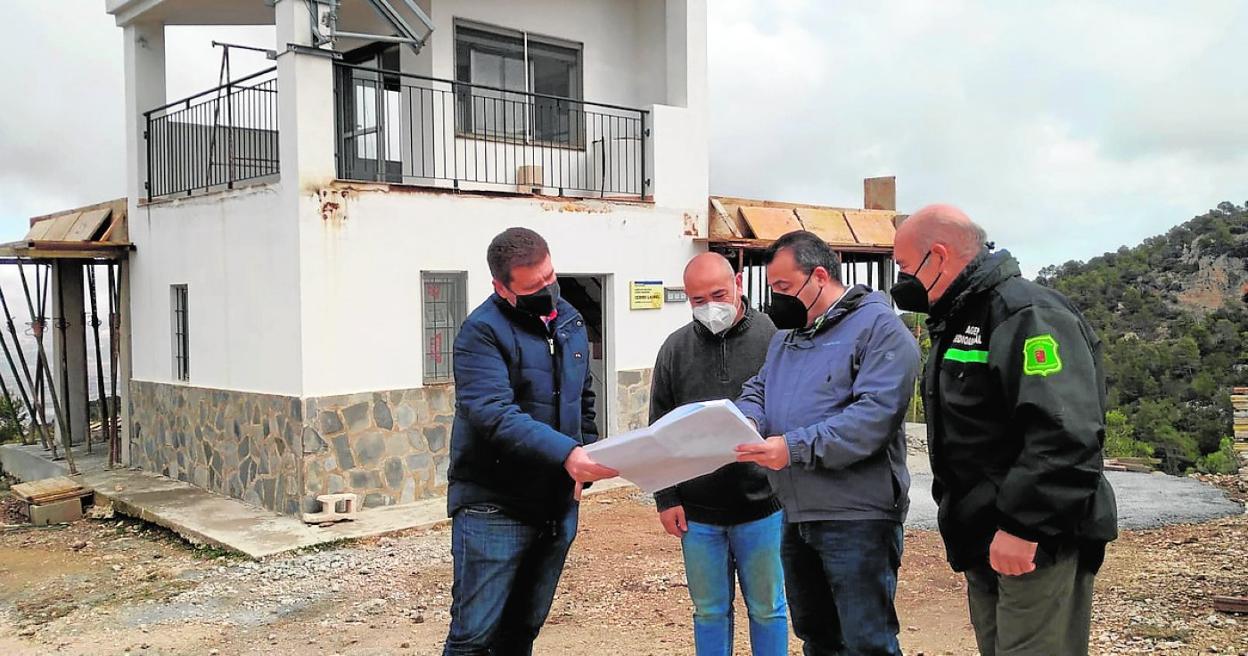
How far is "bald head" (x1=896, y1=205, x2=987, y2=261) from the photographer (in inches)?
111

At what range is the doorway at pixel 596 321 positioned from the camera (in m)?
10.3

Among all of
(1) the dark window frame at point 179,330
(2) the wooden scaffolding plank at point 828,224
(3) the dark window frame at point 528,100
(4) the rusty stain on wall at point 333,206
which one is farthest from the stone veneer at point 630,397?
(1) the dark window frame at point 179,330

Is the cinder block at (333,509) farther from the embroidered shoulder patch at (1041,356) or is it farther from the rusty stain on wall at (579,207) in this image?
the embroidered shoulder patch at (1041,356)

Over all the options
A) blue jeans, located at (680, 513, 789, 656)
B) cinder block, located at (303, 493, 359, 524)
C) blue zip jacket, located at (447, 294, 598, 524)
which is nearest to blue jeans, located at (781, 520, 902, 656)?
blue jeans, located at (680, 513, 789, 656)

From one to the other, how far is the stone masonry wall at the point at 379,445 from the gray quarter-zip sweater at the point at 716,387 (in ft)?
16.2

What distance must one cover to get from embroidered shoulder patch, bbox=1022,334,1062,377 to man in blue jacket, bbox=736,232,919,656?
0.55 m

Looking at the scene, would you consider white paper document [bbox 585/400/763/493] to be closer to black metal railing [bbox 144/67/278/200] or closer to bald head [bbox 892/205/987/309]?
bald head [bbox 892/205/987/309]

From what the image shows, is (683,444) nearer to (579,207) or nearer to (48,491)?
(579,207)

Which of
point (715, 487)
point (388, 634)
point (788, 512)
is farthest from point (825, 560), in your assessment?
point (388, 634)

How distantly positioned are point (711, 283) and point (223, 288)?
6.83m

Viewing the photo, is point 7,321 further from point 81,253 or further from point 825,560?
point 825,560

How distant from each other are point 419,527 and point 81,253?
5.38 meters

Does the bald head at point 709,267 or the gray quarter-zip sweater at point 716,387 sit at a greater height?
the bald head at point 709,267

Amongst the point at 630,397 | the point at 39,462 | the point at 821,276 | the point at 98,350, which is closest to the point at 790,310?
the point at 821,276
